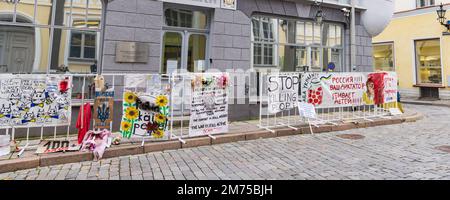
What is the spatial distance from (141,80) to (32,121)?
89.9 inches

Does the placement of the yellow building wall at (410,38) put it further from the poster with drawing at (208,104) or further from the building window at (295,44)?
the poster with drawing at (208,104)

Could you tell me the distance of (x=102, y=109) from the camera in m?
→ 6.34

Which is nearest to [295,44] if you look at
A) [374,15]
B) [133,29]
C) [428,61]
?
[374,15]

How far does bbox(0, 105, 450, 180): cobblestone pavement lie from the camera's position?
4723 mm

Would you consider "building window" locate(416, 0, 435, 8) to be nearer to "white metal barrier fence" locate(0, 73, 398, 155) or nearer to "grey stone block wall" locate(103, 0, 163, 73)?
"white metal barrier fence" locate(0, 73, 398, 155)

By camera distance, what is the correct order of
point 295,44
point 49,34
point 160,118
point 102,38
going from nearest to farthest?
point 160,118
point 49,34
point 102,38
point 295,44

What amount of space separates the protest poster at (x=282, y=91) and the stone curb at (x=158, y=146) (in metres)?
Result: 0.68

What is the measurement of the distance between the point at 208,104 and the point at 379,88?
643 centimetres

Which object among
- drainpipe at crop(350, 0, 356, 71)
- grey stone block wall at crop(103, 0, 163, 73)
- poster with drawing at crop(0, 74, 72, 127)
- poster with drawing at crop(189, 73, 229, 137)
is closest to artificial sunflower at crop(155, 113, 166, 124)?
poster with drawing at crop(189, 73, 229, 137)

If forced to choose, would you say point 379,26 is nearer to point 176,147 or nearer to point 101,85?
point 176,147

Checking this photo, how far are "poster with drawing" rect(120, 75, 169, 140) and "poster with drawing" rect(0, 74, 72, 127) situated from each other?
121 cm

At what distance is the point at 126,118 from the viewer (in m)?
6.20

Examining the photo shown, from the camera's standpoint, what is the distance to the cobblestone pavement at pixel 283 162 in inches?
186

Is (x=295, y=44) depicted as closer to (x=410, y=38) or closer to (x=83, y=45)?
(x=83, y=45)
